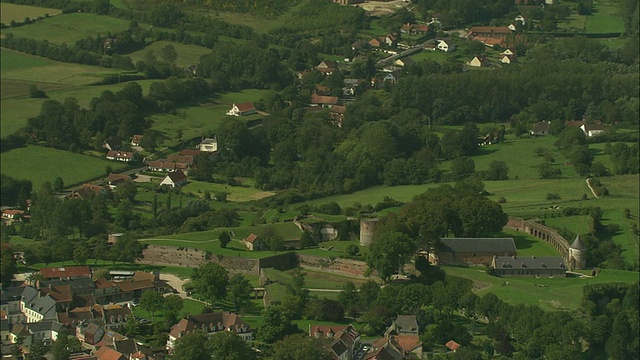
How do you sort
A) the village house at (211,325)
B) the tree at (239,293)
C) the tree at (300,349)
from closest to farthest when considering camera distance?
the tree at (300,349) < the village house at (211,325) < the tree at (239,293)

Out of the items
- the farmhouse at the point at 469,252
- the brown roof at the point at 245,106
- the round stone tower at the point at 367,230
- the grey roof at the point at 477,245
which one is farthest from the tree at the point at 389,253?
the brown roof at the point at 245,106

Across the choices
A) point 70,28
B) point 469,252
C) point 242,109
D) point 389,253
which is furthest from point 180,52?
point 389,253

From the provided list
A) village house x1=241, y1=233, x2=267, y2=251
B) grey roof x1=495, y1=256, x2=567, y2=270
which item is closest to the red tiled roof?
grey roof x1=495, y1=256, x2=567, y2=270

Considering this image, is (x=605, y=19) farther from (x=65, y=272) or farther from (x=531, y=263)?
(x=65, y=272)

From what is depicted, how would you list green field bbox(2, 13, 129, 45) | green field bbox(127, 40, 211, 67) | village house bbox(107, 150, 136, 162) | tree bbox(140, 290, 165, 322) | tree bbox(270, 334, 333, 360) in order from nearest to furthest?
1. tree bbox(270, 334, 333, 360)
2. tree bbox(140, 290, 165, 322)
3. village house bbox(107, 150, 136, 162)
4. green field bbox(127, 40, 211, 67)
5. green field bbox(2, 13, 129, 45)

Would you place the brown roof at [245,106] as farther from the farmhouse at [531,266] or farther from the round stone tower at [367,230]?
the farmhouse at [531,266]

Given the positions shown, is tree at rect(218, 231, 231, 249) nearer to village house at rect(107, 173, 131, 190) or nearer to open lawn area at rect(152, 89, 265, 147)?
village house at rect(107, 173, 131, 190)

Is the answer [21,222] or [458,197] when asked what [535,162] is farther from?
[21,222]
